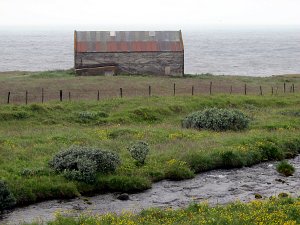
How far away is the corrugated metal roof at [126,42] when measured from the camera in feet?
191

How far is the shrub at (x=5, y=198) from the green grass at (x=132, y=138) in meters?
0.78

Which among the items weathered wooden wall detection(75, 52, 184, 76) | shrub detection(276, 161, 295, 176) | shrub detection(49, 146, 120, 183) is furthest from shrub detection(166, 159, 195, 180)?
weathered wooden wall detection(75, 52, 184, 76)

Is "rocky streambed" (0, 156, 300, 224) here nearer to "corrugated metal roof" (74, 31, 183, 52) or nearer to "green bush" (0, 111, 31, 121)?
"green bush" (0, 111, 31, 121)

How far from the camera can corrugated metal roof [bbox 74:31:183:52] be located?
191ft

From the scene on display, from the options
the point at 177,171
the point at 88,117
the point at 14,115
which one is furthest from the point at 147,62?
the point at 177,171

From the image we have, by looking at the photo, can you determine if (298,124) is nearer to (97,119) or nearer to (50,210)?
(97,119)

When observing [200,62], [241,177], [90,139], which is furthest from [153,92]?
[200,62]

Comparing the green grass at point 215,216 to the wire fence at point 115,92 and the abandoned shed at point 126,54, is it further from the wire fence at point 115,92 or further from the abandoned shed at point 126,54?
the abandoned shed at point 126,54

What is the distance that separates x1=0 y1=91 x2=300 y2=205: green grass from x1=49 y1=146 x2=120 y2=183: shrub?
1.24 ft

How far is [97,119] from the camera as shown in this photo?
32.7m

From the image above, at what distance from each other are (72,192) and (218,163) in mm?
7976

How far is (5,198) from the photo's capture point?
18281mm

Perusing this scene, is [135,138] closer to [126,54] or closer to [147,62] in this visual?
[126,54]

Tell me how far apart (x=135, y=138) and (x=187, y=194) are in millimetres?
7582
